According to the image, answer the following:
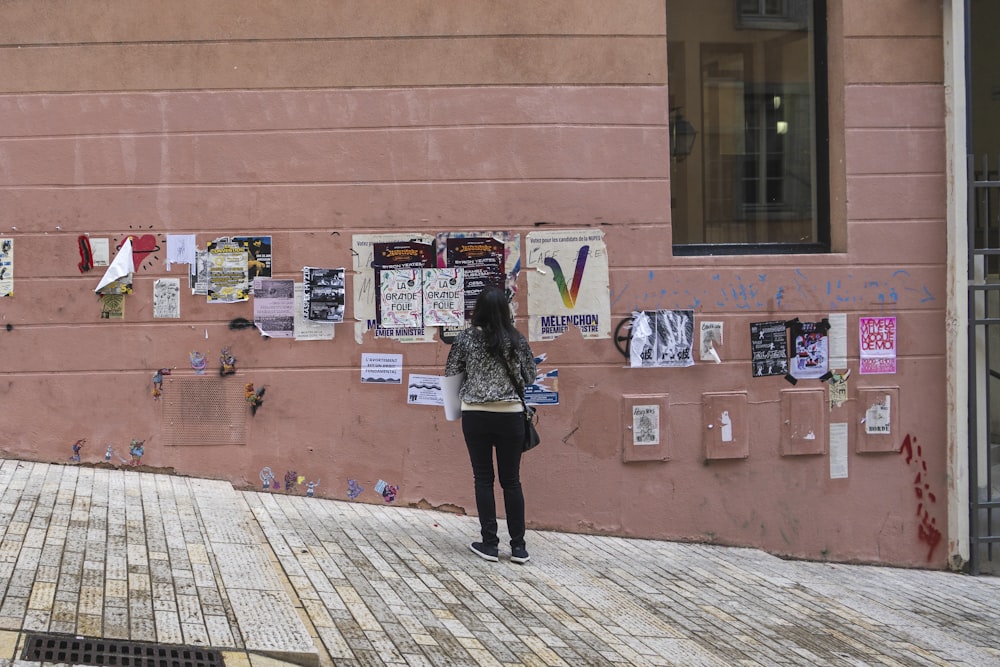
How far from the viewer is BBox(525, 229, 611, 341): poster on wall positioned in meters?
7.13

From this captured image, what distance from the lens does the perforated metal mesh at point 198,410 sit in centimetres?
698

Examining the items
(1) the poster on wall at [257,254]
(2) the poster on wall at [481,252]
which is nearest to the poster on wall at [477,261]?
(2) the poster on wall at [481,252]

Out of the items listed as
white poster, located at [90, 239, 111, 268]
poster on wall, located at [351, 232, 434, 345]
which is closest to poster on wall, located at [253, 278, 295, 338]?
poster on wall, located at [351, 232, 434, 345]

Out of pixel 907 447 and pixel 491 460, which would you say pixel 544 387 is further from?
pixel 907 447

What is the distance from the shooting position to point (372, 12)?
23.0 feet

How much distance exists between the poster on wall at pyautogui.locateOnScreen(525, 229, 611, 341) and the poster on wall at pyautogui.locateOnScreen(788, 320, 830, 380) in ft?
4.37

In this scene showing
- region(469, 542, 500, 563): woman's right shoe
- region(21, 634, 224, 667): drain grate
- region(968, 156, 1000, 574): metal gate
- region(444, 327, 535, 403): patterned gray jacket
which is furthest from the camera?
region(968, 156, 1000, 574): metal gate

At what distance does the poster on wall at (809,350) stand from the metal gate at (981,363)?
1.02m

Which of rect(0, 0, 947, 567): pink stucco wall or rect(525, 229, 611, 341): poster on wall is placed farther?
rect(525, 229, 611, 341): poster on wall

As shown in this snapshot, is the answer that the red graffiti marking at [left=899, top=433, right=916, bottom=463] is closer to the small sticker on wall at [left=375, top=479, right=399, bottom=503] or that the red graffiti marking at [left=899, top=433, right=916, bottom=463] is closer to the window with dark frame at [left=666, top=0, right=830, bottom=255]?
the window with dark frame at [left=666, top=0, right=830, bottom=255]

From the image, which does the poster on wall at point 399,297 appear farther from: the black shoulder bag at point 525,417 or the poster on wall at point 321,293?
the black shoulder bag at point 525,417

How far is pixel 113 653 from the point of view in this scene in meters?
4.17

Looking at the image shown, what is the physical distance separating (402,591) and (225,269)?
106 inches

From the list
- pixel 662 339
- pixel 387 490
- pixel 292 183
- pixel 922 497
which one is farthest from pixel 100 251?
pixel 922 497
